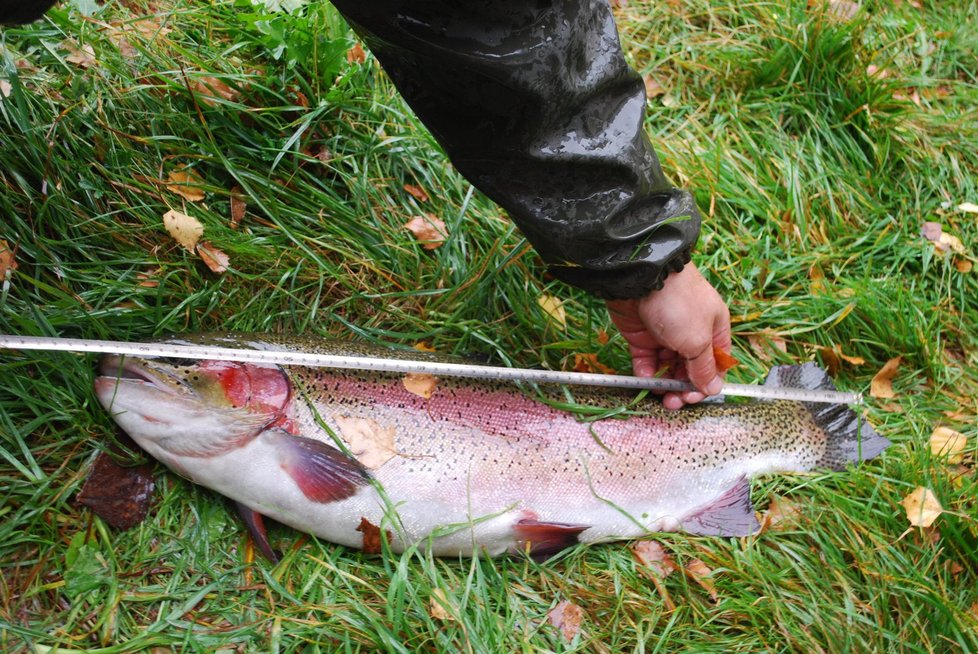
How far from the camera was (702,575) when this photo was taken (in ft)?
9.71

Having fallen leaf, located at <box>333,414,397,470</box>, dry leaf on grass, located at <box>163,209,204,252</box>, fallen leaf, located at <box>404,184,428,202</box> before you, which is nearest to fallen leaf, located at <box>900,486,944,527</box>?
fallen leaf, located at <box>333,414,397,470</box>

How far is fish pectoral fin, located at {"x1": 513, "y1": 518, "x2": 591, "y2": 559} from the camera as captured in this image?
2859 millimetres

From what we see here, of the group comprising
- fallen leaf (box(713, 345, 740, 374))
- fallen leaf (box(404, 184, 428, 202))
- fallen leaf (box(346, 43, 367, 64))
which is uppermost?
fallen leaf (box(346, 43, 367, 64))

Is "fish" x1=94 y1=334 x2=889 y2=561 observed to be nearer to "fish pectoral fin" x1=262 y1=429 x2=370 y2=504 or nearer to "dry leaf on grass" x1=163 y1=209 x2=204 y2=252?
"fish pectoral fin" x1=262 y1=429 x2=370 y2=504

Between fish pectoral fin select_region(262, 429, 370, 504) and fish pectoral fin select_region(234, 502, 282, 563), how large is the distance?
0.23 meters

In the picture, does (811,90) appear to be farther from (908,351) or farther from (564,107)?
(564,107)

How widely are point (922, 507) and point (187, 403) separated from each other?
8.99 feet

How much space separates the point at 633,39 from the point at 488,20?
2.84m

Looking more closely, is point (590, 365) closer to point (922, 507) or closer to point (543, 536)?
point (543, 536)

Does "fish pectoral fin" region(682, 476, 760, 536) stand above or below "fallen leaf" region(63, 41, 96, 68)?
below

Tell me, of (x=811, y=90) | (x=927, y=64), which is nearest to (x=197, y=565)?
(x=811, y=90)

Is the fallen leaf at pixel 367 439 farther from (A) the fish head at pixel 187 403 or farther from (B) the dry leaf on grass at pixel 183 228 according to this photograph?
(B) the dry leaf on grass at pixel 183 228

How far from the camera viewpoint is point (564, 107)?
7.16ft

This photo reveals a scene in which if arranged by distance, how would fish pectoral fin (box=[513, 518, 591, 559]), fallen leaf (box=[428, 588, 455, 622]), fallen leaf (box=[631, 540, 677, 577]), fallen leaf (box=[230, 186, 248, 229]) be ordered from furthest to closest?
fallen leaf (box=[230, 186, 248, 229])
fallen leaf (box=[631, 540, 677, 577])
fish pectoral fin (box=[513, 518, 591, 559])
fallen leaf (box=[428, 588, 455, 622])
